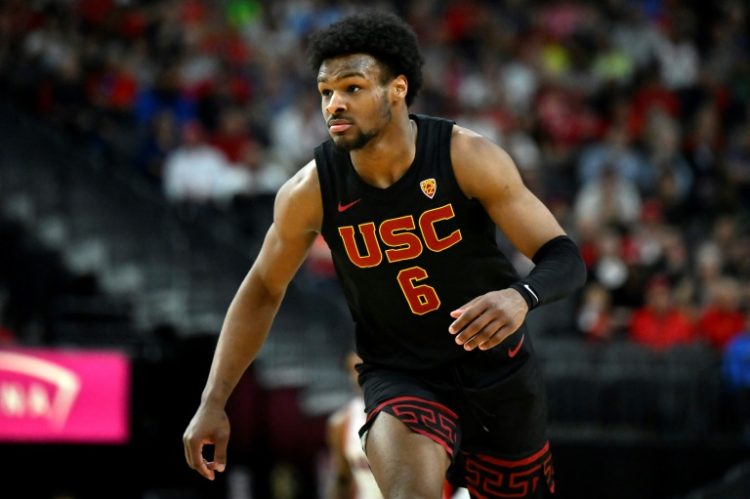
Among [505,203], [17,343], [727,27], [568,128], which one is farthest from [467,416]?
[727,27]

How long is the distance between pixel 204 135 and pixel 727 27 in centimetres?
733

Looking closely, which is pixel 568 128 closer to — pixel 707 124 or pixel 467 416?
pixel 707 124

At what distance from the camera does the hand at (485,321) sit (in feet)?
14.8

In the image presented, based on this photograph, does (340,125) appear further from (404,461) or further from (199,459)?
(199,459)

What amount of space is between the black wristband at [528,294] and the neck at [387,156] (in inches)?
31.0

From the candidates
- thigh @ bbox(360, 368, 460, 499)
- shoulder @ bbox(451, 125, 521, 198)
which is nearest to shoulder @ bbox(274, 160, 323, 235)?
shoulder @ bbox(451, 125, 521, 198)

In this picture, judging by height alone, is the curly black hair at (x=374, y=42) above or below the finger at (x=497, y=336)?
above

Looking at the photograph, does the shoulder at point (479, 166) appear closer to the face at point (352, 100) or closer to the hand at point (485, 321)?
the face at point (352, 100)

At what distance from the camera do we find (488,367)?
541 cm

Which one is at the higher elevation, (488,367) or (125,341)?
(488,367)

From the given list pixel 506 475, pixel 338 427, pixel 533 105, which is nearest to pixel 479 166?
pixel 506 475

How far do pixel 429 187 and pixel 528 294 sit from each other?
0.72 meters

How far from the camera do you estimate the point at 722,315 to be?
12.1m

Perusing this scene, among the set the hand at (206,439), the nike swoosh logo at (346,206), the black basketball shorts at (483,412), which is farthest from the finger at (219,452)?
the nike swoosh logo at (346,206)
